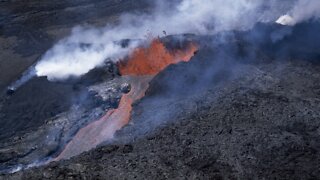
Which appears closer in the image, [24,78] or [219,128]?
[219,128]

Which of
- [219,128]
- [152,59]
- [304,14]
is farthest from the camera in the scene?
[304,14]

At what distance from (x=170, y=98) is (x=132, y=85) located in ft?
7.81

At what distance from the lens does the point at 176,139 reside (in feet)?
35.8

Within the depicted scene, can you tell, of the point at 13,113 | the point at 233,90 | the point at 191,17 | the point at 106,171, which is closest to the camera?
the point at 106,171

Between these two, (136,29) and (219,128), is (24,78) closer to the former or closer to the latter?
(136,29)

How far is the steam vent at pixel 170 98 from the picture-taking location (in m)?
10.3

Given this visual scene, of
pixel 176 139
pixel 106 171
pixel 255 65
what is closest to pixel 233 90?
pixel 255 65

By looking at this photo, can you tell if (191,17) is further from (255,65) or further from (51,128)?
(51,128)

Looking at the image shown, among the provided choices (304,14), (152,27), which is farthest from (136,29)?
(304,14)

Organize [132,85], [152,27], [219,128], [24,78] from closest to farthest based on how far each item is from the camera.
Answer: [219,128], [132,85], [24,78], [152,27]

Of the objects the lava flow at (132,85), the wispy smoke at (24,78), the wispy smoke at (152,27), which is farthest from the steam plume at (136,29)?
the lava flow at (132,85)

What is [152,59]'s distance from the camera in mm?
16453

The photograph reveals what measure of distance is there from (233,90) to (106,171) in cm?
487

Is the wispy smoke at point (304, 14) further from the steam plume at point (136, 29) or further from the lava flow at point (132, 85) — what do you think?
the lava flow at point (132, 85)
